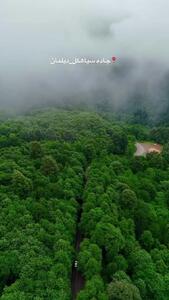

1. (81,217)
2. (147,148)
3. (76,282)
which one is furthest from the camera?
(147,148)

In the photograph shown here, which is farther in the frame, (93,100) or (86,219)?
(93,100)

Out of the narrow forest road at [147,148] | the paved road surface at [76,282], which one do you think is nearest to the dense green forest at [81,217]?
the paved road surface at [76,282]

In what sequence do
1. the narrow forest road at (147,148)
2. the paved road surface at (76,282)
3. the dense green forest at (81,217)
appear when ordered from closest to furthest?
the dense green forest at (81,217) < the paved road surface at (76,282) < the narrow forest road at (147,148)

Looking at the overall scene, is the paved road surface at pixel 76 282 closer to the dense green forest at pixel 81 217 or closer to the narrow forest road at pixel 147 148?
the dense green forest at pixel 81 217

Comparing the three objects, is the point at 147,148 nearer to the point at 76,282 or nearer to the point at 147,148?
the point at 147,148

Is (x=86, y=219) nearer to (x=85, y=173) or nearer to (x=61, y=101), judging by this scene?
(x=85, y=173)

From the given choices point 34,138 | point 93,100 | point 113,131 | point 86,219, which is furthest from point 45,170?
point 93,100

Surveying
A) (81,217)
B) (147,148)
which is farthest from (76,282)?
(147,148)

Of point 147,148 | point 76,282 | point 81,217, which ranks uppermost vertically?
point 81,217
